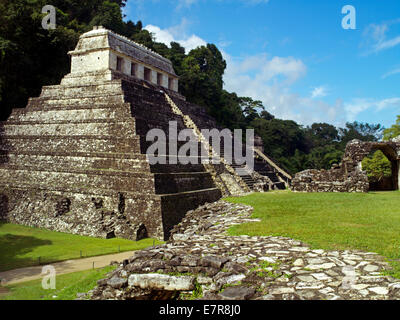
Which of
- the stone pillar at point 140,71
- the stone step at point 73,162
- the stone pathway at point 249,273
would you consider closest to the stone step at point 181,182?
the stone step at point 73,162

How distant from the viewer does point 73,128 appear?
13492 mm

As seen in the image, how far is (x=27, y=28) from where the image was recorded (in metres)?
20.1

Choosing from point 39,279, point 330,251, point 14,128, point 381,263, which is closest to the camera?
point 381,263

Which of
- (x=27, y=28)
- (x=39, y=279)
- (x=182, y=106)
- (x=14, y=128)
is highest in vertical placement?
(x=27, y=28)

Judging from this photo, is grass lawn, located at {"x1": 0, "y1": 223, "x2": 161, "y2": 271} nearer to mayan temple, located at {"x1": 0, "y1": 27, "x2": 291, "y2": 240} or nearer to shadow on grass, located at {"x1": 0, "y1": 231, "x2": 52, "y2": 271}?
shadow on grass, located at {"x1": 0, "y1": 231, "x2": 52, "y2": 271}

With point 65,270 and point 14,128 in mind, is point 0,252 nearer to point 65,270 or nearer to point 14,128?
point 65,270

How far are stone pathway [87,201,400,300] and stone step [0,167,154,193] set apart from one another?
491 cm

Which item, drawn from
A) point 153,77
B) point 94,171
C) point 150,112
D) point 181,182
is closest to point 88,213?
point 94,171

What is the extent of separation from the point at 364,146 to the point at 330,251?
10033 millimetres

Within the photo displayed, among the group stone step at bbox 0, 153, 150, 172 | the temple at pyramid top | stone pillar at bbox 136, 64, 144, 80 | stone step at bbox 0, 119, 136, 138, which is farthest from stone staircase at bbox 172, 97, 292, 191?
stone step at bbox 0, 153, 150, 172

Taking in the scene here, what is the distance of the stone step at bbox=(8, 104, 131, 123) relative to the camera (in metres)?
12.9

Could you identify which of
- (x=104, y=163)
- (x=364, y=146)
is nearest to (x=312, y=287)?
(x=104, y=163)

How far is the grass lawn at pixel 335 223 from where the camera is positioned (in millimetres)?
5215

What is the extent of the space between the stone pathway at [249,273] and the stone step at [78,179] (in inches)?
193
